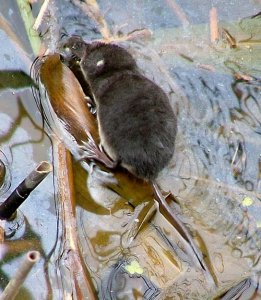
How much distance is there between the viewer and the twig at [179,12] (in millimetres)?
3846

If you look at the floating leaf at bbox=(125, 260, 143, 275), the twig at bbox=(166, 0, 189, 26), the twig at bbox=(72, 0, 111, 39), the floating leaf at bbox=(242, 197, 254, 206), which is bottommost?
the floating leaf at bbox=(242, 197, 254, 206)

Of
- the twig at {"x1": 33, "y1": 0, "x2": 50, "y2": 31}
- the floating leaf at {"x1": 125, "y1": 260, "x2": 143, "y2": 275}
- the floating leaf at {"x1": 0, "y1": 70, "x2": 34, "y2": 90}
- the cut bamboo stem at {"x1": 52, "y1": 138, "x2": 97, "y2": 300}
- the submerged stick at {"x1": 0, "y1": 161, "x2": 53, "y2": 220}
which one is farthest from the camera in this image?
the twig at {"x1": 33, "y1": 0, "x2": 50, "y2": 31}

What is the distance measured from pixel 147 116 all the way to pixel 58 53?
0.70 metres

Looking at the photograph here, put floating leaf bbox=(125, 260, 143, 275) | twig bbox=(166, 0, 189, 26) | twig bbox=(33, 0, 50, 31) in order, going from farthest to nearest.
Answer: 1. twig bbox=(166, 0, 189, 26)
2. twig bbox=(33, 0, 50, 31)
3. floating leaf bbox=(125, 260, 143, 275)

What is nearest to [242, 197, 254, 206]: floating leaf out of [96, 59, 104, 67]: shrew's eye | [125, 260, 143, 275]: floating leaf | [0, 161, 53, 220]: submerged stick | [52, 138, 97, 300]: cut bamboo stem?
[125, 260, 143, 275]: floating leaf

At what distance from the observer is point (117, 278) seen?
3082 millimetres

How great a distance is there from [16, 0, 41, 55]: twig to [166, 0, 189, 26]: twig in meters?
0.75

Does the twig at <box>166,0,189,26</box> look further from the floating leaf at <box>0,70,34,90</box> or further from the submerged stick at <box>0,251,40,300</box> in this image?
the submerged stick at <box>0,251,40,300</box>

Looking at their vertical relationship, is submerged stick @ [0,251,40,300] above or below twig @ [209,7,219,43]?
above

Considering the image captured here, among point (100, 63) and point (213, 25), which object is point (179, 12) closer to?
point (213, 25)

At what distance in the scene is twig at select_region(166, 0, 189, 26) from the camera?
385cm

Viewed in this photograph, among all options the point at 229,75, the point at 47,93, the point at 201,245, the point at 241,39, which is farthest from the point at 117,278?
the point at 241,39

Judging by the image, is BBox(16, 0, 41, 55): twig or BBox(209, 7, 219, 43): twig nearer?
BBox(16, 0, 41, 55): twig

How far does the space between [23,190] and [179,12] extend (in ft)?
4.99
